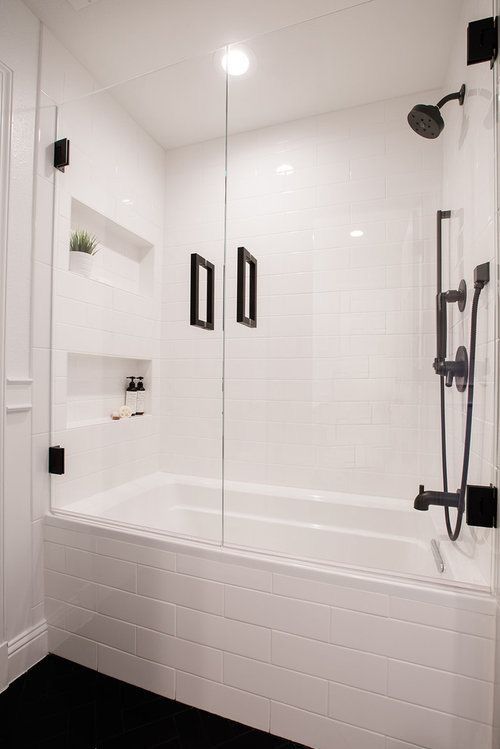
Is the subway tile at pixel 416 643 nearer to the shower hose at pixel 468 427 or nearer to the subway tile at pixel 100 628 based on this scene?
the shower hose at pixel 468 427

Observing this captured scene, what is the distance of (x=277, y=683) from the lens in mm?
1197

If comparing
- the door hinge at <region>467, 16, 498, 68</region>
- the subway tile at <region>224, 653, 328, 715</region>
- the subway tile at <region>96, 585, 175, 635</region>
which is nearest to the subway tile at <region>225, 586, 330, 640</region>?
the subway tile at <region>224, 653, 328, 715</region>

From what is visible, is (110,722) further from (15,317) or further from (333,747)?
(15,317)

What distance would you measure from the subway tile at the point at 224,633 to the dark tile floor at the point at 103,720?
0.23 metres

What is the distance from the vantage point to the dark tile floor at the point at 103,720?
1179 mm

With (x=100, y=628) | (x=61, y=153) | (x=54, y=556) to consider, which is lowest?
(x=100, y=628)

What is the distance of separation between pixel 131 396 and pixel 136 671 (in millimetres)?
1241

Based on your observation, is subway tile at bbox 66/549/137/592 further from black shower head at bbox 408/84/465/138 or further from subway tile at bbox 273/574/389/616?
black shower head at bbox 408/84/465/138

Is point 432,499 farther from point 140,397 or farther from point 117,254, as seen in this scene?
point 117,254

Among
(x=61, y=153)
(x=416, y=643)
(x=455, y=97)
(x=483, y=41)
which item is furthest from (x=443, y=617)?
(x=61, y=153)

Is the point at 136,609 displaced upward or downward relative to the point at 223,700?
upward

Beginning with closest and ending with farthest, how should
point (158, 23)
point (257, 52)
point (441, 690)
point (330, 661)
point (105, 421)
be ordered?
point (441, 690) < point (330, 661) < point (158, 23) < point (257, 52) < point (105, 421)

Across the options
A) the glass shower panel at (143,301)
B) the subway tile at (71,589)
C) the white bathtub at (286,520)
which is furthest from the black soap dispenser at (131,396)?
the subway tile at (71,589)

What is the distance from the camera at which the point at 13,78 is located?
1455mm
